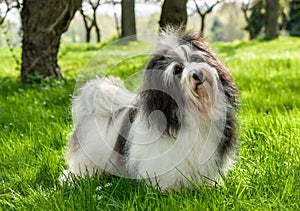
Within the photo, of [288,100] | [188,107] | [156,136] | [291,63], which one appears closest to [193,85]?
[188,107]

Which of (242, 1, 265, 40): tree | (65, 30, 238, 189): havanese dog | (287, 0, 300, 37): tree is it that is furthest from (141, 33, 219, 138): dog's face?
(242, 1, 265, 40): tree

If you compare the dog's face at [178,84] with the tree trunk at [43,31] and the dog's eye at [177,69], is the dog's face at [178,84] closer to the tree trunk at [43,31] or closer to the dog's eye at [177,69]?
the dog's eye at [177,69]

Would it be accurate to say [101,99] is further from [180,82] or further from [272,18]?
[272,18]

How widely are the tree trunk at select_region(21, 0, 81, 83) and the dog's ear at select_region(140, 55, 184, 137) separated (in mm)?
4096

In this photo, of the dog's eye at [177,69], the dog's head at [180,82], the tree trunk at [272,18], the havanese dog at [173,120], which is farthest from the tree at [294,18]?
the dog's eye at [177,69]

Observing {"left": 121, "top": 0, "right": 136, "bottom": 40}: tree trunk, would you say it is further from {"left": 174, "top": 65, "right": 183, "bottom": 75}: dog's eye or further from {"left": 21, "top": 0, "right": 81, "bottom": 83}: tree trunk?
{"left": 174, "top": 65, "right": 183, "bottom": 75}: dog's eye

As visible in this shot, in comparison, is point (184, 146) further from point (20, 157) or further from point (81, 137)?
point (20, 157)

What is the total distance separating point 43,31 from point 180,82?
4.43 meters

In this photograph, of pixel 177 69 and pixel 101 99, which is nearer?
pixel 177 69

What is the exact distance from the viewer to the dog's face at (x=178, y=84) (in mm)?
2291

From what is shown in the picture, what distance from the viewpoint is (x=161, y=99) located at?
94.3 inches

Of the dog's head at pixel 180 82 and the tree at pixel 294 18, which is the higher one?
the dog's head at pixel 180 82

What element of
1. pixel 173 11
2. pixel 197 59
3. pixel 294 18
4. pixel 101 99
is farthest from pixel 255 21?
pixel 197 59

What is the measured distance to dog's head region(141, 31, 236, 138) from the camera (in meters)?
2.29
